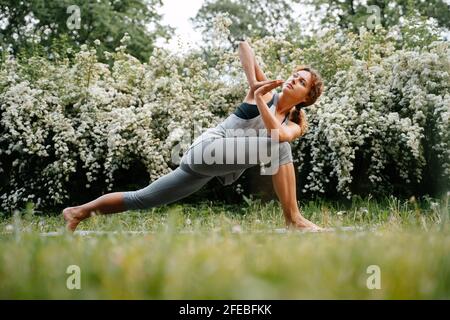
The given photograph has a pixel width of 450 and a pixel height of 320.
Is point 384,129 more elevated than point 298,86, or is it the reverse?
point 298,86

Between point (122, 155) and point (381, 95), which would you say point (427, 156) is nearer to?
point (381, 95)

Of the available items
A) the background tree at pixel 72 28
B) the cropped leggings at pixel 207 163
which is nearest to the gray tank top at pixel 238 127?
the cropped leggings at pixel 207 163

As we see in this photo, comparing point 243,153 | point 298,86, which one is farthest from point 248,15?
point 243,153

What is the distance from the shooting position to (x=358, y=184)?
21.9 feet

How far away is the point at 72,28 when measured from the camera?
16.5 m

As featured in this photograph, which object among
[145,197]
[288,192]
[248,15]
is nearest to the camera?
[145,197]

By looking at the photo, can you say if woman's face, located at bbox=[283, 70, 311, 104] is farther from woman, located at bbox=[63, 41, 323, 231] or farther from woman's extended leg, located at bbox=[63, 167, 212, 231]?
woman's extended leg, located at bbox=[63, 167, 212, 231]

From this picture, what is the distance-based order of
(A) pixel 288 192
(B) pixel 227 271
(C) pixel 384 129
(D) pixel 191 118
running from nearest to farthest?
(B) pixel 227 271, (A) pixel 288 192, (C) pixel 384 129, (D) pixel 191 118

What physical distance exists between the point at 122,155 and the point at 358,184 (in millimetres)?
2813

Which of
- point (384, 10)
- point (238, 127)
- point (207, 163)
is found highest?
point (384, 10)

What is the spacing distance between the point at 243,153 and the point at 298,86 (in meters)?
0.75

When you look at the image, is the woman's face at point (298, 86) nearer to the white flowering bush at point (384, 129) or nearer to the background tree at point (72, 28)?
the white flowering bush at point (384, 129)

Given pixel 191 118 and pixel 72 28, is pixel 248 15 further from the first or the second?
pixel 191 118

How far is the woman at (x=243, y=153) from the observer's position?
377 centimetres
